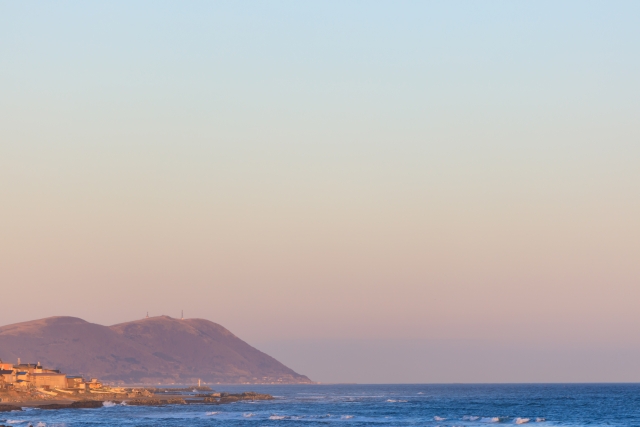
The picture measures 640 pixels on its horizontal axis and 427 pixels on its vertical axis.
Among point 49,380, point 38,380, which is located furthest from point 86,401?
point 49,380

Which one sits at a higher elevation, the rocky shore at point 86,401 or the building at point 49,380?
the building at point 49,380

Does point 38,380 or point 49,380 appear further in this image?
point 49,380

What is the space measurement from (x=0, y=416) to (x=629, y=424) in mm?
71637

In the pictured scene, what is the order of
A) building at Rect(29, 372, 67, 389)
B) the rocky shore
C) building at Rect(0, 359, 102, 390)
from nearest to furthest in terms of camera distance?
1. the rocky shore
2. building at Rect(0, 359, 102, 390)
3. building at Rect(29, 372, 67, 389)

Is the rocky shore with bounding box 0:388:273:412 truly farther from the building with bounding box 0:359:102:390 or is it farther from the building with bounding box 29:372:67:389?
the building with bounding box 29:372:67:389

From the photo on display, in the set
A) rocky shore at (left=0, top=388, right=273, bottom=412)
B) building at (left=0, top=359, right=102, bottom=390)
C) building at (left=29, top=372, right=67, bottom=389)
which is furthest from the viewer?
building at (left=29, top=372, right=67, bottom=389)

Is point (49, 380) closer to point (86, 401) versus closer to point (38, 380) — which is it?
point (38, 380)

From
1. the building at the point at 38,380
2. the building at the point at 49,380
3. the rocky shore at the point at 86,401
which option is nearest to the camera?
the rocky shore at the point at 86,401

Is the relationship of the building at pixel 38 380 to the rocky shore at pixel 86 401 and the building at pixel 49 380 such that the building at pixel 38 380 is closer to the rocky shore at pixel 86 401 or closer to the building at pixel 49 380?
the building at pixel 49 380

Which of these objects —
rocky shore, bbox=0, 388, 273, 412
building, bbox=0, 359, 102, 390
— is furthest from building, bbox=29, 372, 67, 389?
rocky shore, bbox=0, 388, 273, 412

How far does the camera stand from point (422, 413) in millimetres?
124312

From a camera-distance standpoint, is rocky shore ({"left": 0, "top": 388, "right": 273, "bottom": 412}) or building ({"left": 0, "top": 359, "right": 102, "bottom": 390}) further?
building ({"left": 0, "top": 359, "right": 102, "bottom": 390})

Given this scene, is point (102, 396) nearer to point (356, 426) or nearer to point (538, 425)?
point (356, 426)

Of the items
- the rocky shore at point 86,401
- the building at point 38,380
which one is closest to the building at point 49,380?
the building at point 38,380
